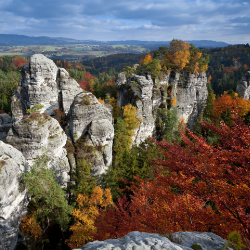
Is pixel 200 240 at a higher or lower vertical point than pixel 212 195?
lower

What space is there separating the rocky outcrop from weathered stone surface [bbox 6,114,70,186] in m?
12.8

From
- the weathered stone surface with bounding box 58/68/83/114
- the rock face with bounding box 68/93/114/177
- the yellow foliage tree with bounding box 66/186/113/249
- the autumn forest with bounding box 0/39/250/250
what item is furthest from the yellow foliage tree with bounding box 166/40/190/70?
the yellow foliage tree with bounding box 66/186/113/249

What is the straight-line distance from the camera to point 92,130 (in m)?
22.5

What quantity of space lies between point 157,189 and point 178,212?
410 cm

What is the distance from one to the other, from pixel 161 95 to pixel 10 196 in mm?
34070

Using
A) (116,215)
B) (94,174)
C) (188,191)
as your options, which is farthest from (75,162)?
(188,191)

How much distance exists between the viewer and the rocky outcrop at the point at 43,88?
2884cm

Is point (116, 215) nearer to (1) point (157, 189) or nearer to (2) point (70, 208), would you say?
(2) point (70, 208)

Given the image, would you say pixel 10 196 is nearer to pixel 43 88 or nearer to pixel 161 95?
pixel 43 88

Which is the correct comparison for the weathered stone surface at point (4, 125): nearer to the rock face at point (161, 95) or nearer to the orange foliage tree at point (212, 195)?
the rock face at point (161, 95)

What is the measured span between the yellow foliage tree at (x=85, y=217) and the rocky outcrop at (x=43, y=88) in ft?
61.5

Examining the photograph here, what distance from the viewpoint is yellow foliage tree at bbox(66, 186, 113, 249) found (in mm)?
16281

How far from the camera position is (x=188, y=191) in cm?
1147

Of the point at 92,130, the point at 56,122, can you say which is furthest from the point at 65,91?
the point at 56,122
